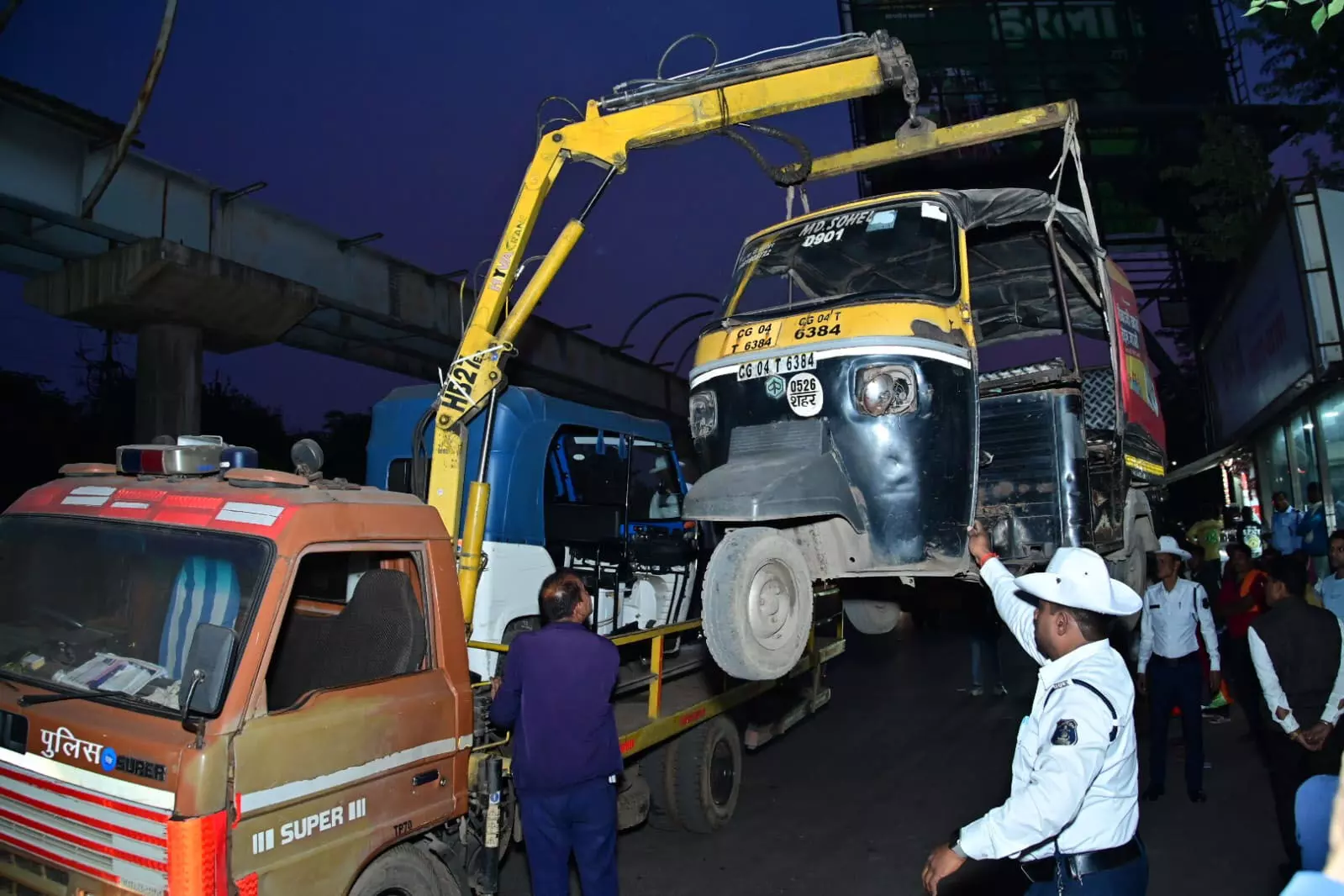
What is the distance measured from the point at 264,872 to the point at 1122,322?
6057mm

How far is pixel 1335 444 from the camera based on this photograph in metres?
12.3

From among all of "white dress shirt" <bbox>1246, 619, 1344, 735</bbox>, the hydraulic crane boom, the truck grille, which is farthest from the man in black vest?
the truck grille

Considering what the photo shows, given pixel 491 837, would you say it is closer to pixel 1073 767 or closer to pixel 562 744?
pixel 562 744

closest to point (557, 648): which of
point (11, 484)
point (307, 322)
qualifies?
point (307, 322)

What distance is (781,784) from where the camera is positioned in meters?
7.88

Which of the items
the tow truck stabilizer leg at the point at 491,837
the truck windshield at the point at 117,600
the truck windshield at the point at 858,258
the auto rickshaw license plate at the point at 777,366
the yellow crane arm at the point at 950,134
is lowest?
the tow truck stabilizer leg at the point at 491,837

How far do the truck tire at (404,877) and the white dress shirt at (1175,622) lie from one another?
5632mm

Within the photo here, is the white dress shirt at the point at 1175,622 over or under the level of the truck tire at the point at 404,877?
over

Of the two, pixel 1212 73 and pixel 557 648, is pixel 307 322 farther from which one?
pixel 1212 73

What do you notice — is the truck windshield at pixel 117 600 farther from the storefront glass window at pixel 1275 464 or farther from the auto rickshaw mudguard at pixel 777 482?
the storefront glass window at pixel 1275 464

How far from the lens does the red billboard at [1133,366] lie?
241 inches

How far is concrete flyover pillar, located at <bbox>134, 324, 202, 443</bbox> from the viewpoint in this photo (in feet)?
40.3

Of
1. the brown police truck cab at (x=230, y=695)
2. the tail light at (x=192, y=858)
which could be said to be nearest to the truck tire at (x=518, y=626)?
the brown police truck cab at (x=230, y=695)

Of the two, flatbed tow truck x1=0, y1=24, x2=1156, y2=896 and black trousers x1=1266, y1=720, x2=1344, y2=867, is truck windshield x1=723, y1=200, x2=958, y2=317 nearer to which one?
flatbed tow truck x1=0, y1=24, x2=1156, y2=896
